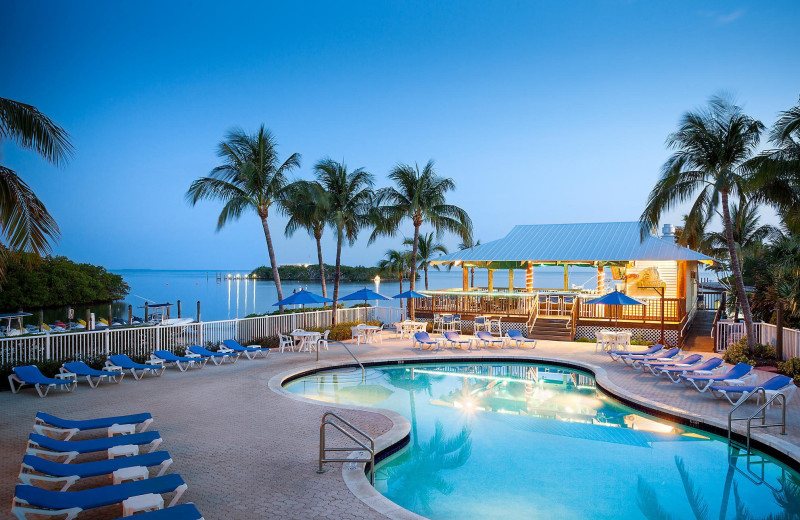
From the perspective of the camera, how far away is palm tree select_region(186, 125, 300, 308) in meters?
22.1

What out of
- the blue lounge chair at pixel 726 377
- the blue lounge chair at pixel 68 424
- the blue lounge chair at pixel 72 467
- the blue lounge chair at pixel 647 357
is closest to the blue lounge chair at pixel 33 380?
the blue lounge chair at pixel 68 424

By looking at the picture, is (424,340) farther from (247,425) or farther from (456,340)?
(247,425)

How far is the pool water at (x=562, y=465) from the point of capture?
7.05 metres

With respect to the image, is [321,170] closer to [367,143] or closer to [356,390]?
[356,390]

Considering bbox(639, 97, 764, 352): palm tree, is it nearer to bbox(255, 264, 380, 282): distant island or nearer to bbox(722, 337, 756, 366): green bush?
bbox(722, 337, 756, 366): green bush

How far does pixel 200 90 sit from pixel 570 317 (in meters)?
30.2

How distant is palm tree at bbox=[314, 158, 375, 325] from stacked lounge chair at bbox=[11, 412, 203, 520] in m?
16.4

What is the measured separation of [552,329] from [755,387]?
12.7m

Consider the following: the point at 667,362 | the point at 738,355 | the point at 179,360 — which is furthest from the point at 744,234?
the point at 179,360

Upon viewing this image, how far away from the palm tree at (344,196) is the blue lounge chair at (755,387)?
15.4 meters

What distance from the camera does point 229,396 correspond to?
11547 mm

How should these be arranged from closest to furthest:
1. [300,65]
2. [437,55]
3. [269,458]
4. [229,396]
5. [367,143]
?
[269,458]
[229,396]
[437,55]
[300,65]
[367,143]

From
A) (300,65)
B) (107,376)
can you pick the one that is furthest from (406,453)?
(300,65)

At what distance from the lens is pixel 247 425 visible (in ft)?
30.1
